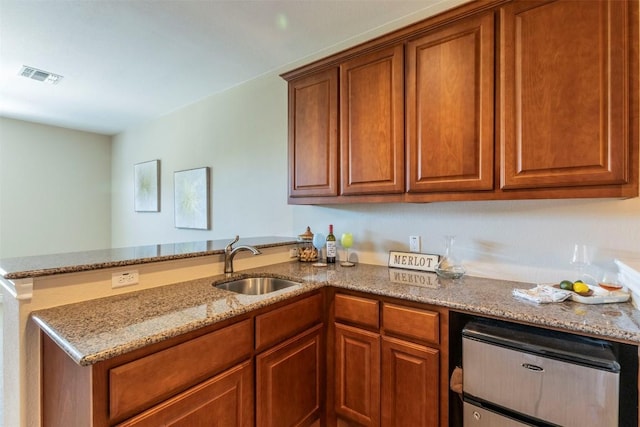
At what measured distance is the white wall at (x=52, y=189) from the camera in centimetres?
421

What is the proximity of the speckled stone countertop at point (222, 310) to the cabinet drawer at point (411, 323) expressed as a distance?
0.22 feet

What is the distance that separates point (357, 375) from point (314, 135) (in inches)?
61.8

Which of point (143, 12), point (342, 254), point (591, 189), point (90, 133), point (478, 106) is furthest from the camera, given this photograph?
point (90, 133)

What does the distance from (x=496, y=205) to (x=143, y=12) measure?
257cm

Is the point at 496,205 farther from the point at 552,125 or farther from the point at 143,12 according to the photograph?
the point at 143,12

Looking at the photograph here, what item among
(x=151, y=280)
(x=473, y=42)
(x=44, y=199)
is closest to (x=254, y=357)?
(x=151, y=280)

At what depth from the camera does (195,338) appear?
117 cm

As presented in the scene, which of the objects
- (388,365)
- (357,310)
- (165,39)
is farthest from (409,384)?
(165,39)

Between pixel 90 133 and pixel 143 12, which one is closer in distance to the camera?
pixel 143 12

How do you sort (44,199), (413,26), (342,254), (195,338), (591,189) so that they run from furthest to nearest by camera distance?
(44,199) → (342,254) → (413,26) → (591,189) → (195,338)

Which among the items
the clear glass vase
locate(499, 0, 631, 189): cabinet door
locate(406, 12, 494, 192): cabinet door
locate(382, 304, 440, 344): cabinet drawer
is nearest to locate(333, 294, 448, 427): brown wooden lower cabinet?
locate(382, 304, 440, 344): cabinet drawer

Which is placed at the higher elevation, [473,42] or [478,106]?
[473,42]

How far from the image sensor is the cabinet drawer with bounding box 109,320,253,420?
97 cm

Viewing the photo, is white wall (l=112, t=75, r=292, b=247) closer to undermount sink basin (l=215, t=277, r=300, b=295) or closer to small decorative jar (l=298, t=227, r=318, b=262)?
small decorative jar (l=298, t=227, r=318, b=262)
